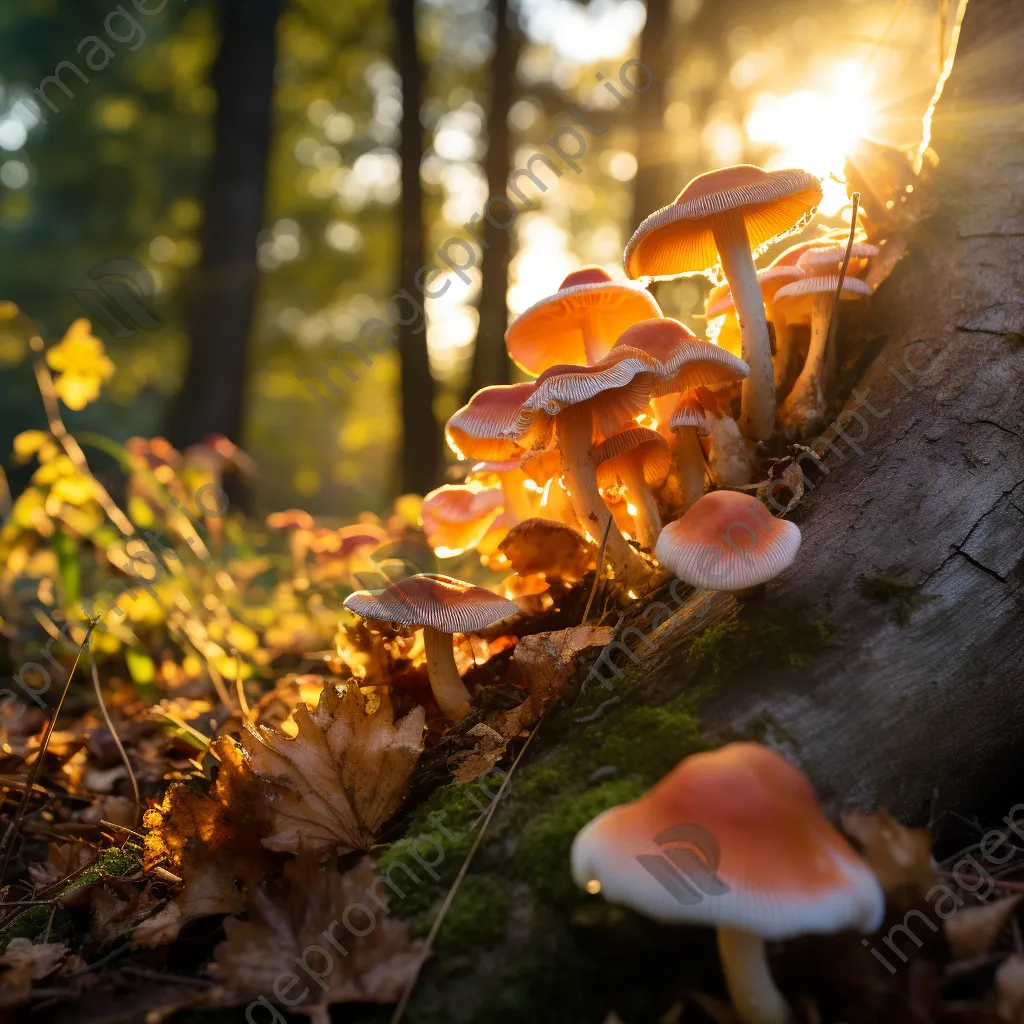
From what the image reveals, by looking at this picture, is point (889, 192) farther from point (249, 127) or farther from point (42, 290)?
point (42, 290)

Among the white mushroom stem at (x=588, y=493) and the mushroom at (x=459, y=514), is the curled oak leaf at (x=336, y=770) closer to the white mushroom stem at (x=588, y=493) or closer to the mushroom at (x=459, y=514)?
the white mushroom stem at (x=588, y=493)

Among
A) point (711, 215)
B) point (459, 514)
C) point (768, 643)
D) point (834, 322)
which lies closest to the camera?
point (768, 643)

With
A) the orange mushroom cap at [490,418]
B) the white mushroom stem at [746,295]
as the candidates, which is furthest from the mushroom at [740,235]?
the orange mushroom cap at [490,418]

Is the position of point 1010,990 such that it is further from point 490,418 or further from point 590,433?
point 490,418

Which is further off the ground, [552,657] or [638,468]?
[638,468]

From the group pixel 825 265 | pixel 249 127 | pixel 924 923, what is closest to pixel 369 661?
pixel 924 923

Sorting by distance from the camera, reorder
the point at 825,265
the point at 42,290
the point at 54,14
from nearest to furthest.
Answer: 1. the point at 825,265
2. the point at 54,14
3. the point at 42,290

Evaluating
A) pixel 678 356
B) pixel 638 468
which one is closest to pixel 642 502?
pixel 638 468
